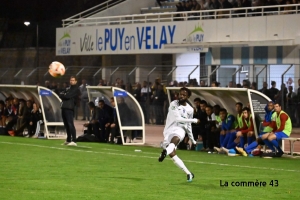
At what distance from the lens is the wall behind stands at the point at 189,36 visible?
1192 inches

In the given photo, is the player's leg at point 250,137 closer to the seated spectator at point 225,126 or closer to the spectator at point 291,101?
the seated spectator at point 225,126

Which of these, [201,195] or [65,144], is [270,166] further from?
[65,144]

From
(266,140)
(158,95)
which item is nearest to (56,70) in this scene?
(266,140)

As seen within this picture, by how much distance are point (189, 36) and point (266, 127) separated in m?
15.7

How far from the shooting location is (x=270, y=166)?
52.0 feet

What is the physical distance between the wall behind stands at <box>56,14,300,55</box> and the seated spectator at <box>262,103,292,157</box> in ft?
37.3

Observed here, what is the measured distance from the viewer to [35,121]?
25.5 meters

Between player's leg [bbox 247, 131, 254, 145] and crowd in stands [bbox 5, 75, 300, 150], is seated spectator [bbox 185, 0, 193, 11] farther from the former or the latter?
player's leg [bbox 247, 131, 254, 145]

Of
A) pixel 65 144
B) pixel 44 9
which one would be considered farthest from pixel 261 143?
pixel 44 9

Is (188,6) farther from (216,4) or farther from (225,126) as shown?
(225,126)

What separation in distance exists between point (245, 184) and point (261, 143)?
6814mm

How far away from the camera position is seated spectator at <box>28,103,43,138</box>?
25141 millimetres

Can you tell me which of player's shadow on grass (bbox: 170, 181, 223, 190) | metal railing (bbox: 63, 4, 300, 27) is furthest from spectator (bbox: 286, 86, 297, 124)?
player's shadow on grass (bbox: 170, 181, 223, 190)

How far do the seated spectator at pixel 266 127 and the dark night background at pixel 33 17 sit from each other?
31.2 metres
